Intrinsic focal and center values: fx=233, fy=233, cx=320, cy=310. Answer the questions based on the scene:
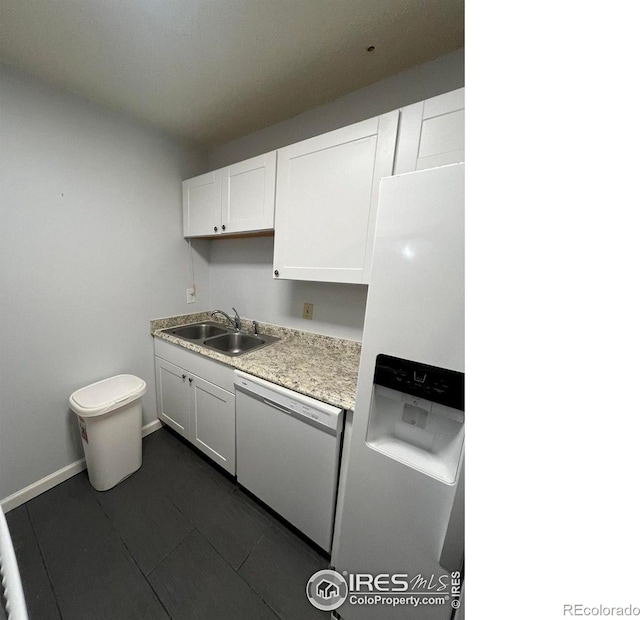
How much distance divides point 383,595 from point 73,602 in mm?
1254

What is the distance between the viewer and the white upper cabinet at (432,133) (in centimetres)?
90

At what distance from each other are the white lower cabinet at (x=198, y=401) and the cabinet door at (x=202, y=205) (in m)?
0.90

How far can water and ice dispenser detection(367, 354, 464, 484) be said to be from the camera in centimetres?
73

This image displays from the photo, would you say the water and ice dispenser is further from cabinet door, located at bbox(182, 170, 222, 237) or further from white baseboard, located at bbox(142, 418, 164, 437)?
white baseboard, located at bbox(142, 418, 164, 437)

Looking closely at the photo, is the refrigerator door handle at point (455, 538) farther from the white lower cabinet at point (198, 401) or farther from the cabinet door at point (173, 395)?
the cabinet door at point (173, 395)

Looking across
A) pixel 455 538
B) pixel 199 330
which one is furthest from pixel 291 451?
pixel 199 330

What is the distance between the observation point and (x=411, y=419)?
0.88m

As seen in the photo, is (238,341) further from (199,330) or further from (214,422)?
(214,422)

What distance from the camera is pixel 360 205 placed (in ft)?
3.69
